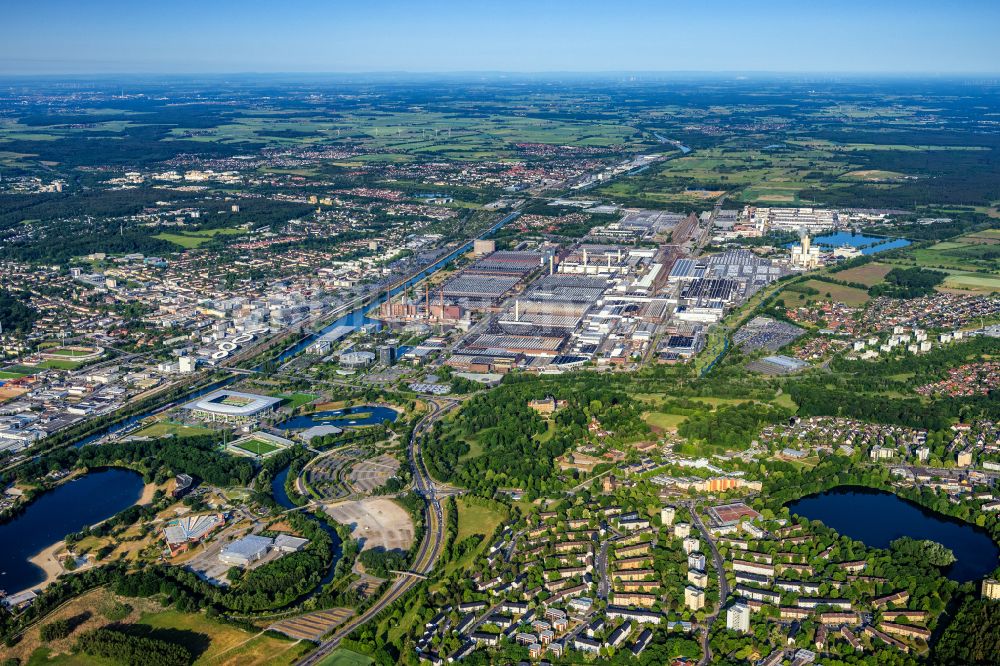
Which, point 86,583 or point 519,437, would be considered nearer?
point 86,583

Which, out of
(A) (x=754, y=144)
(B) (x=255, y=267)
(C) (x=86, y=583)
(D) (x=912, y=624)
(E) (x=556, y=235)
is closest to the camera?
(D) (x=912, y=624)

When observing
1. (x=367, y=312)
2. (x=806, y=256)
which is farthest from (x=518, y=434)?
(x=806, y=256)

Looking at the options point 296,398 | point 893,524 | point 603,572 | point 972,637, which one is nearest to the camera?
point 972,637

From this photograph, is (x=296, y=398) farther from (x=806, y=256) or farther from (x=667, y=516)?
(x=806, y=256)

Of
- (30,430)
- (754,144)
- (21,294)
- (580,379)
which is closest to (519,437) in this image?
(580,379)

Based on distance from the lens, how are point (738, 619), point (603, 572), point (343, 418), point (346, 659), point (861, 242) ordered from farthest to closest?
point (861, 242) < point (343, 418) < point (603, 572) < point (738, 619) < point (346, 659)

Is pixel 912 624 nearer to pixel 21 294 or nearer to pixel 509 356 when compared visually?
pixel 509 356
